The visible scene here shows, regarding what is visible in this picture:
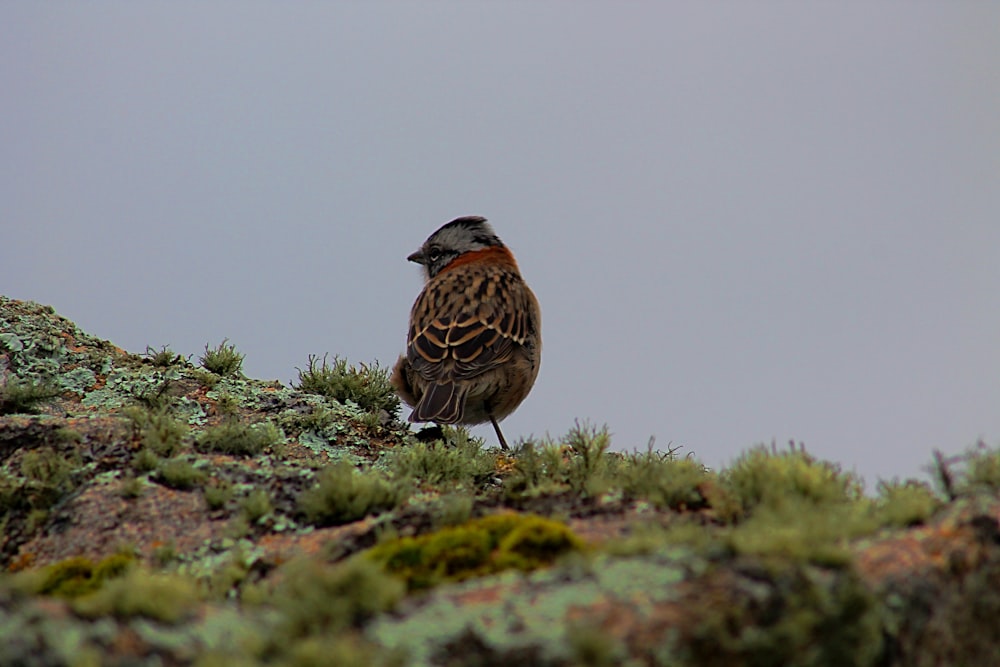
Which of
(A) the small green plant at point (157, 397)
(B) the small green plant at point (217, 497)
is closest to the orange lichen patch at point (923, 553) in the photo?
(B) the small green plant at point (217, 497)

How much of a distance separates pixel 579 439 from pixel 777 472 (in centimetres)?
202

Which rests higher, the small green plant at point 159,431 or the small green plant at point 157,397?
the small green plant at point 157,397

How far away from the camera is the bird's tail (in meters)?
9.41

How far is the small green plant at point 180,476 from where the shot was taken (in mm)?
6520

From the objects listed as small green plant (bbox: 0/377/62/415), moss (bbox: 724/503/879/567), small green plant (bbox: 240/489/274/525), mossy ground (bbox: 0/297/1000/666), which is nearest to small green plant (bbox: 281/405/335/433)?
mossy ground (bbox: 0/297/1000/666)

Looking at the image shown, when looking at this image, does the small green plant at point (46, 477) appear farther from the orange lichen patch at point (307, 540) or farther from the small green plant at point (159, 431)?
the orange lichen patch at point (307, 540)

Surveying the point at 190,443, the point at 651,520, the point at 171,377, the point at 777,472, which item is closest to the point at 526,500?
the point at 651,520

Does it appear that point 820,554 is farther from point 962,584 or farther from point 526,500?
point 526,500

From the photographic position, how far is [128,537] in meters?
6.02

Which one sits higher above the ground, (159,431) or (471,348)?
(471,348)

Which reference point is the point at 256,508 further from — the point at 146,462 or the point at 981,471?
the point at 981,471

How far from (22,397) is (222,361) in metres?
1.87

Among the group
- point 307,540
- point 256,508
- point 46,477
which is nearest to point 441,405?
point 256,508

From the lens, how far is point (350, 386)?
9.38 m
